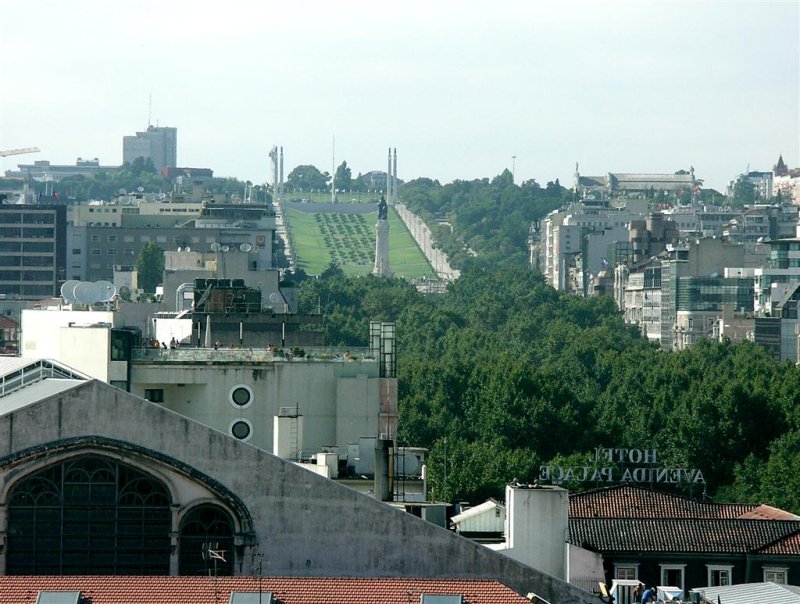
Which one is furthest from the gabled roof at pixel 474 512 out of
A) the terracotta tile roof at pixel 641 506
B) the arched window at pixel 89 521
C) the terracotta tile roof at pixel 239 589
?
the terracotta tile roof at pixel 239 589

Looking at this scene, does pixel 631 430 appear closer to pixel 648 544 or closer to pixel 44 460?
pixel 648 544

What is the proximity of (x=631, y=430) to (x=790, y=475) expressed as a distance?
2798cm

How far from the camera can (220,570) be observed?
49625 mm

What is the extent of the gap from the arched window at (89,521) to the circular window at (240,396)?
22448mm

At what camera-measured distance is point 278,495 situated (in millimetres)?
49344

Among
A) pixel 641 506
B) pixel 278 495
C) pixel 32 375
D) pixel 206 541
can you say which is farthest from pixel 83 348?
pixel 278 495

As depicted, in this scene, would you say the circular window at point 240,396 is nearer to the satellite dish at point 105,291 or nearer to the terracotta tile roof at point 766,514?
the terracotta tile roof at point 766,514

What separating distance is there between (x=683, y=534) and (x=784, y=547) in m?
2.72

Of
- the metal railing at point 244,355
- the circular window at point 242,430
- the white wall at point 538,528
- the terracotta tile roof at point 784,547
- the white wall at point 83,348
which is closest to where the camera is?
the white wall at point 538,528

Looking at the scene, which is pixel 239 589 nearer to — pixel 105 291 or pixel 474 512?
pixel 474 512

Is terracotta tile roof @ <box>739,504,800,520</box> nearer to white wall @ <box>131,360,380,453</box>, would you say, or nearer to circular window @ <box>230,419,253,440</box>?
white wall @ <box>131,360,380,453</box>

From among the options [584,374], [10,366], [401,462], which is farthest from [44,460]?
[584,374]

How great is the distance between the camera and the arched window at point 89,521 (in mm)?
49656

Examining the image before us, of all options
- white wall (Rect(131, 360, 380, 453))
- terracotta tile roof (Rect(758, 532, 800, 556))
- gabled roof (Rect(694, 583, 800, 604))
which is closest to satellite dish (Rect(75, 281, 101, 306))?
white wall (Rect(131, 360, 380, 453))
